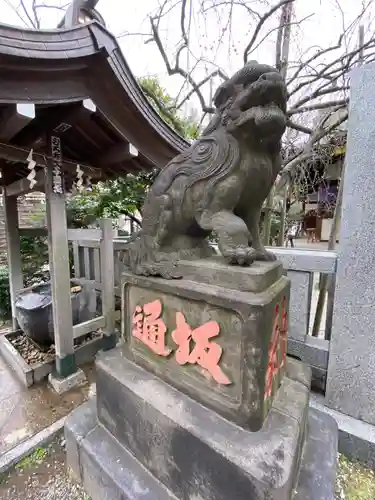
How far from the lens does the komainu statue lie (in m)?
1.37

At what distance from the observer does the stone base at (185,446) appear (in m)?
1.21

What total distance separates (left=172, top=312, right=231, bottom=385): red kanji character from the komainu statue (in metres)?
0.35

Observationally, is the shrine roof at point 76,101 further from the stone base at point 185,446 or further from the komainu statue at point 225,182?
the stone base at point 185,446

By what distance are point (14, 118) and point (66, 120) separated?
2.08ft

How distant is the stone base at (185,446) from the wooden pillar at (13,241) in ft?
9.83

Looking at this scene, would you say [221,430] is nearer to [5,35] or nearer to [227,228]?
[227,228]

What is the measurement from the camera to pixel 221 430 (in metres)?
1.33

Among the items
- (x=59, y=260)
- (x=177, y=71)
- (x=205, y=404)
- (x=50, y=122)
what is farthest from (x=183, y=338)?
(x=177, y=71)

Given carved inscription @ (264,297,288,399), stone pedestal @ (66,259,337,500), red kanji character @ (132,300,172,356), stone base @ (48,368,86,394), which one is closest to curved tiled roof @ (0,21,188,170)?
stone pedestal @ (66,259,337,500)

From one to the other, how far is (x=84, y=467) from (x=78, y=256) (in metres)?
3.26

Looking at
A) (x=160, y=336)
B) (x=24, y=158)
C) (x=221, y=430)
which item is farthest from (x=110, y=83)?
(x=221, y=430)

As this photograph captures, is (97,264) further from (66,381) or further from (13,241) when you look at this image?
(66,381)

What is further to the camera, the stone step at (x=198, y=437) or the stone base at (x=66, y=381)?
the stone base at (x=66, y=381)

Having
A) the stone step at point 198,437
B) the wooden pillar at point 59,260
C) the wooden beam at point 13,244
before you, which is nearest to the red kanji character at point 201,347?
the stone step at point 198,437
